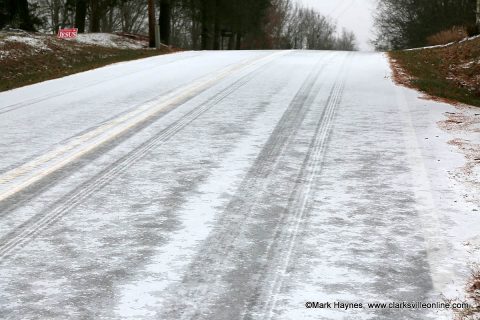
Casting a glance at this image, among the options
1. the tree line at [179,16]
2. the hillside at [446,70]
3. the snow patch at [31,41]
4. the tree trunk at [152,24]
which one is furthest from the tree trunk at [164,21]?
the hillside at [446,70]

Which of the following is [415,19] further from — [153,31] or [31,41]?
[31,41]

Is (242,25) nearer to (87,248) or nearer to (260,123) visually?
(260,123)

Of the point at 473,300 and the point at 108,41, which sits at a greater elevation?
the point at 108,41

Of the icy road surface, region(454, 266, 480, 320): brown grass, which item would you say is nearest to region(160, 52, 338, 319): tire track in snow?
the icy road surface

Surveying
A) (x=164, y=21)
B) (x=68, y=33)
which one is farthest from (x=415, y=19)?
(x=68, y=33)

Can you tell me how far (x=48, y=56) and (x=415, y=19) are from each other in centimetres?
3963

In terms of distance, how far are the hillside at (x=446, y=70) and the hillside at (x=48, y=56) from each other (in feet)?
27.9

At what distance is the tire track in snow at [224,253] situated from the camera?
388cm

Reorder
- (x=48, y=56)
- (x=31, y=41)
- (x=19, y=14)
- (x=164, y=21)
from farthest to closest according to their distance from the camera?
(x=164, y=21) → (x=19, y=14) → (x=31, y=41) → (x=48, y=56)

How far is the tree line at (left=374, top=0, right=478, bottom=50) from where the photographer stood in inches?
1753

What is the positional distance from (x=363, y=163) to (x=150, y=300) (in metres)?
3.96

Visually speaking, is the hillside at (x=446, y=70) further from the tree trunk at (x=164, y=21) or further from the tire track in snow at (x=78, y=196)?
the tree trunk at (x=164, y=21)

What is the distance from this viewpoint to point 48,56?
→ 19.8 meters

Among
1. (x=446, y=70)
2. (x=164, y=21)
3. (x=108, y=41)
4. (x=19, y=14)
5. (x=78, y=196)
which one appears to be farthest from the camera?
(x=164, y=21)
